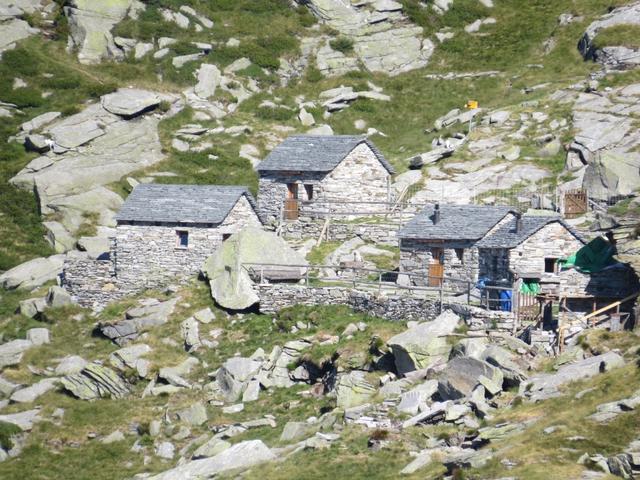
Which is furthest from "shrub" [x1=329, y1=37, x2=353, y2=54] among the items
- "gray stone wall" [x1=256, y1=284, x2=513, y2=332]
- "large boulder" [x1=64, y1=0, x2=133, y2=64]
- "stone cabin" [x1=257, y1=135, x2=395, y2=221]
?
"gray stone wall" [x1=256, y1=284, x2=513, y2=332]

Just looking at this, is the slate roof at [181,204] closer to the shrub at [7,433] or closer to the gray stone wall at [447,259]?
the gray stone wall at [447,259]

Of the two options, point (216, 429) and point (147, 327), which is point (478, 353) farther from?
point (147, 327)

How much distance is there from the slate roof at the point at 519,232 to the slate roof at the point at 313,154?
15.1 meters

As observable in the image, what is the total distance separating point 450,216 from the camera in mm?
64062

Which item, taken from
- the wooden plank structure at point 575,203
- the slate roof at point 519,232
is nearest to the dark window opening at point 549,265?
the slate roof at point 519,232

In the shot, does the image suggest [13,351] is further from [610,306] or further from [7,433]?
[610,306]

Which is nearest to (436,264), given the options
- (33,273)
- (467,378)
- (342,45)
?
(467,378)

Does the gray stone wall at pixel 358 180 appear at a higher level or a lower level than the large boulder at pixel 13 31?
lower

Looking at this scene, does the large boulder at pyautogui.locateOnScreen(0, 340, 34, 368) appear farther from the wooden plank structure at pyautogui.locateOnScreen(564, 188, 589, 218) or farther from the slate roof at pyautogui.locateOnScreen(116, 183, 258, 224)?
the wooden plank structure at pyautogui.locateOnScreen(564, 188, 589, 218)

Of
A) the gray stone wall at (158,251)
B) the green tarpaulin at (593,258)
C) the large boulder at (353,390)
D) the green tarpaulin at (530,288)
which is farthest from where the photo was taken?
the gray stone wall at (158,251)

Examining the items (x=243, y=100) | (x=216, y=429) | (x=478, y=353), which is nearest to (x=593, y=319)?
(x=478, y=353)

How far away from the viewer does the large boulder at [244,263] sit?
63156 mm

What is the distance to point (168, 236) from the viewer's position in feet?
224

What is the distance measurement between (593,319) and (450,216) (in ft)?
41.1
